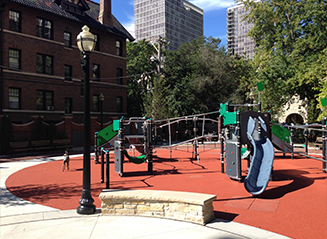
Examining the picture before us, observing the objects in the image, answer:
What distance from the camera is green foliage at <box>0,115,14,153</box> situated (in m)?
21.6

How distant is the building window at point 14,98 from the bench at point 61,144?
480 cm

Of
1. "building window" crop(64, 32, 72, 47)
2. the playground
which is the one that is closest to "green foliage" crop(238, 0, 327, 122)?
the playground

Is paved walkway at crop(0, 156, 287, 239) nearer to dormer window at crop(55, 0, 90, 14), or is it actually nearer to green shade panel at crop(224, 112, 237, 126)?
green shade panel at crop(224, 112, 237, 126)

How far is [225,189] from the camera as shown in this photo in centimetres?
995

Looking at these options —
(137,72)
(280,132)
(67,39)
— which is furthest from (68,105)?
(280,132)

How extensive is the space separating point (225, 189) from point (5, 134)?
18.9 meters

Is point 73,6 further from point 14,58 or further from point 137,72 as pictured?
point 137,72

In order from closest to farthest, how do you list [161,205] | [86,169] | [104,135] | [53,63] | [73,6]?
[161,205] < [86,169] < [104,135] < [53,63] < [73,6]

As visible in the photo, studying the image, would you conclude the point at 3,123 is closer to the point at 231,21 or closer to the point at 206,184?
the point at 206,184

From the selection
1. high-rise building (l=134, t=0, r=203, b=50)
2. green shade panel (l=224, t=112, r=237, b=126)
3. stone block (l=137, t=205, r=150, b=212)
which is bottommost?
stone block (l=137, t=205, r=150, b=212)

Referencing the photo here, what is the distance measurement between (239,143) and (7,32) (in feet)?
74.9

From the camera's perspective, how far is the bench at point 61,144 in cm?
2427

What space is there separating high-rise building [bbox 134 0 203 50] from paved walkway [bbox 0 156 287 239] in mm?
123834

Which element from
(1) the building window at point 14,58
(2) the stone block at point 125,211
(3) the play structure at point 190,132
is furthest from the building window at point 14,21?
(2) the stone block at point 125,211
